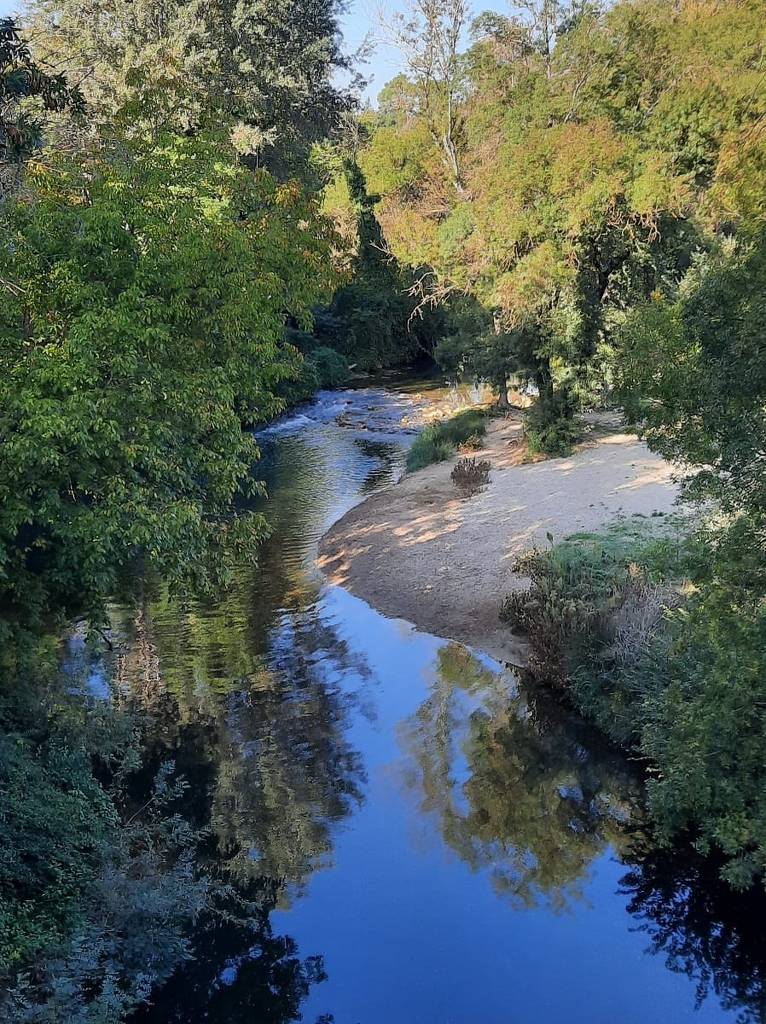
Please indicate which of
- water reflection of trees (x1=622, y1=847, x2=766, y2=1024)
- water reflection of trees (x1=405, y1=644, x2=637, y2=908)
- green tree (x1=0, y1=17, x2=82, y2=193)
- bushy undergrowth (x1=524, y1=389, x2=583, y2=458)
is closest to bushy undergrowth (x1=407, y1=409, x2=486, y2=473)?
bushy undergrowth (x1=524, y1=389, x2=583, y2=458)

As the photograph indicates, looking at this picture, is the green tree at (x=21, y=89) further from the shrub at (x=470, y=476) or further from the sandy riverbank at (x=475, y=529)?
the shrub at (x=470, y=476)

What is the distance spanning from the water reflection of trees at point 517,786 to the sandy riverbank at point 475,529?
1.89 metres

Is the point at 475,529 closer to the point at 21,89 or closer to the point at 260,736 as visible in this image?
the point at 260,736

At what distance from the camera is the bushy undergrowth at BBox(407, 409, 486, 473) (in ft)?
94.8

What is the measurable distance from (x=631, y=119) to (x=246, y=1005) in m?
25.8

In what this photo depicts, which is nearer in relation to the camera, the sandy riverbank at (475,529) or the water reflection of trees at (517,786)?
the water reflection of trees at (517,786)

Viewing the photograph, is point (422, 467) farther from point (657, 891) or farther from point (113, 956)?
point (113, 956)

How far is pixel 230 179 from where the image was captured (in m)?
14.1

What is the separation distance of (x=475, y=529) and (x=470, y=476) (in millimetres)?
4373

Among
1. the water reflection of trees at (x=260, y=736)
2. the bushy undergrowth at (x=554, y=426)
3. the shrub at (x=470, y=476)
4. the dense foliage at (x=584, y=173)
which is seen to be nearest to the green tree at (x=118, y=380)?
the water reflection of trees at (x=260, y=736)

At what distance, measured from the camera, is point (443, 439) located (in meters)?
30.2

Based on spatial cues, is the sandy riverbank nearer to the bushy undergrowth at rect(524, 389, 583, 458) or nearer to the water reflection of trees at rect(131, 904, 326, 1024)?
the bushy undergrowth at rect(524, 389, 583, 458)

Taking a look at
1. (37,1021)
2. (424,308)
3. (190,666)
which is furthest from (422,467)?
(424,308)

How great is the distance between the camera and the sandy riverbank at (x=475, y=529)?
671 inches
